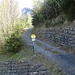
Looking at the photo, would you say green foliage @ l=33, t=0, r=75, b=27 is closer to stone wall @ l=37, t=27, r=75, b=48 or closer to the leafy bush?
stone wall @ l=37, t=27, r=75, b=48

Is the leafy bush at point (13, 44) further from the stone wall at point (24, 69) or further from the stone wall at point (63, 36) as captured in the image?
the stone wall at point (24, 69)

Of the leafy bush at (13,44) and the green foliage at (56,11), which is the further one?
the leafy bush at (13,44)

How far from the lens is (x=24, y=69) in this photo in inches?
483

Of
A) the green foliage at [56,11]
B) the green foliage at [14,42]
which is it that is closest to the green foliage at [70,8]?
the green foliage at [56,11]

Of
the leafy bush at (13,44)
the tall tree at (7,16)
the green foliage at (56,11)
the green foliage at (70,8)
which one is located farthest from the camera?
the tall tree at (7,16)

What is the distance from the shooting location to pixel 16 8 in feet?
76.4

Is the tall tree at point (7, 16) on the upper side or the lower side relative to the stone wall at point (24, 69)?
upper

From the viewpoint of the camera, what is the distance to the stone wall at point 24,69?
11.6m

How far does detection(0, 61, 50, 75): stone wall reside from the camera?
38.1ft

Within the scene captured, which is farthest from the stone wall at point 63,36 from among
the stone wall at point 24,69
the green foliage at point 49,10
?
the stone wall at point 24,69

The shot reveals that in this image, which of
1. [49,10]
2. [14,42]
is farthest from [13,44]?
[49,10]

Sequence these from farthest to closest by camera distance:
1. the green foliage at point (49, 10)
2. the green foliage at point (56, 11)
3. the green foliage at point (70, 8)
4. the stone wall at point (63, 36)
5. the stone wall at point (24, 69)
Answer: the green foliage at point (49, 10)
the green foliage at point (56, 11)
the green foliage at point (70, 8)
the stone wall at point (63, 36)
the stone wall at point (24, 69)

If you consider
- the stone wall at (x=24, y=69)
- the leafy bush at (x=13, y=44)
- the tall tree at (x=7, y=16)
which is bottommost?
the stone wall at (x=24, y=69)

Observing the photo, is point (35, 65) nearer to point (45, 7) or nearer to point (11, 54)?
point (11, 54)
